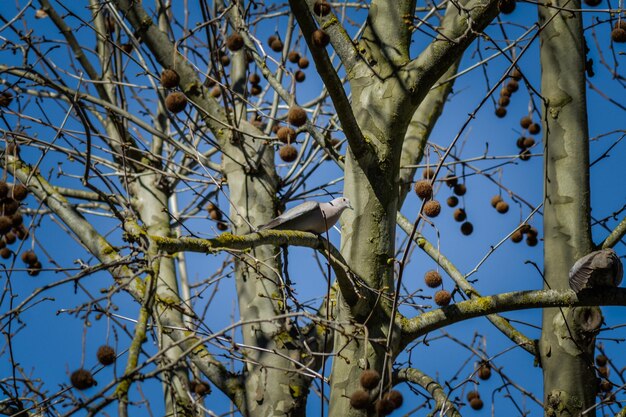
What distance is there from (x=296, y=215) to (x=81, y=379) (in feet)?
6.16

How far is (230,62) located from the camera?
507 centimetres

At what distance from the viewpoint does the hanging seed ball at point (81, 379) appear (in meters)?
2.16

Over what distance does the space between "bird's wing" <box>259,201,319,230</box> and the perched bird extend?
138 cm

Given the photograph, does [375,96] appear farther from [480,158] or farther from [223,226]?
[223,226]

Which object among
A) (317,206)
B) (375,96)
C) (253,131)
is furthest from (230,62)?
(375,96)

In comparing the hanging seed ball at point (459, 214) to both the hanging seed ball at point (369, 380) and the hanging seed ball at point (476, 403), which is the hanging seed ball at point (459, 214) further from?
the hanging seed ball at point (369, 380)

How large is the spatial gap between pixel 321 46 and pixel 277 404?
1.95m

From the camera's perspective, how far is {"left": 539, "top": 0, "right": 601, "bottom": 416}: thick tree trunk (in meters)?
3.30

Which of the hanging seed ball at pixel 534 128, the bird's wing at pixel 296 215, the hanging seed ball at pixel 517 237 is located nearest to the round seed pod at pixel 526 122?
the hanging seed ball at pixel 534 128

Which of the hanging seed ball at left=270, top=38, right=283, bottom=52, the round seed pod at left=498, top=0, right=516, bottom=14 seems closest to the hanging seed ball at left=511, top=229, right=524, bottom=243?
the round seed pod at left=498, top=0, right=516, bottom=14

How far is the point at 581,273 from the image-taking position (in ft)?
10.0

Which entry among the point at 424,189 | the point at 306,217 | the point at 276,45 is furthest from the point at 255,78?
the point at 424,189

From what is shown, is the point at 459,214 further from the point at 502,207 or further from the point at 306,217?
the point at 306,217

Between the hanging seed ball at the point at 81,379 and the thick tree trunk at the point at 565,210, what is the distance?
2.03 metres
